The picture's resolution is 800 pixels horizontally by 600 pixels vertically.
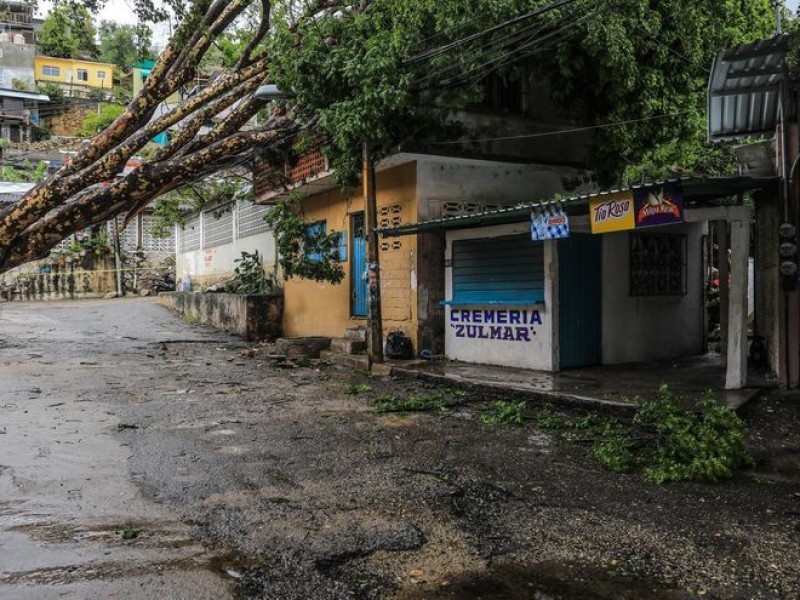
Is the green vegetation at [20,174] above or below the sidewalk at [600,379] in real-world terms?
above

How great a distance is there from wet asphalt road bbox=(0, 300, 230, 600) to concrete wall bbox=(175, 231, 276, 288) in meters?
7.28

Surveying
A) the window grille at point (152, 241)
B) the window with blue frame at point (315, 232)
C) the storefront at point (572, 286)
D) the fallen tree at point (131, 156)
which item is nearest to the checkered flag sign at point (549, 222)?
the storefront at point (572, 286)

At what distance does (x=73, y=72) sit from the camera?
53875 millimetres

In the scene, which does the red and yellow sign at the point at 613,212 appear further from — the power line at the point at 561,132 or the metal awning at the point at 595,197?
the power line at the point at 561,132

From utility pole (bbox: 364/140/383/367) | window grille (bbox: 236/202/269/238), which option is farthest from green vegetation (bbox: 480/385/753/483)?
window grille (bbox: 236/202/269/238)

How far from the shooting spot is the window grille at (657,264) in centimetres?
1087

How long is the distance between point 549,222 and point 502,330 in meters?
2.32

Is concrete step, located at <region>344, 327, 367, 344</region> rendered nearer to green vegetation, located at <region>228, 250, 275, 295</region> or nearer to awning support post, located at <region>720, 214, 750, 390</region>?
green vegetation, located at <region>228, 250, 275, 295</region>

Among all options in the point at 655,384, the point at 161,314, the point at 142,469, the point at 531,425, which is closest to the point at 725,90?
the point at 655,384

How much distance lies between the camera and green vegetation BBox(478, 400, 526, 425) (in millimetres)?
7180

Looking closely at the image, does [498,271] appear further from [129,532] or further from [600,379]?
[129,532]

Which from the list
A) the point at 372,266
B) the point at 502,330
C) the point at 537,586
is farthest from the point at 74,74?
the point at 537,586

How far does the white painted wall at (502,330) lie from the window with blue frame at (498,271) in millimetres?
145

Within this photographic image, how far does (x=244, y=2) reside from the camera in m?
8.88
